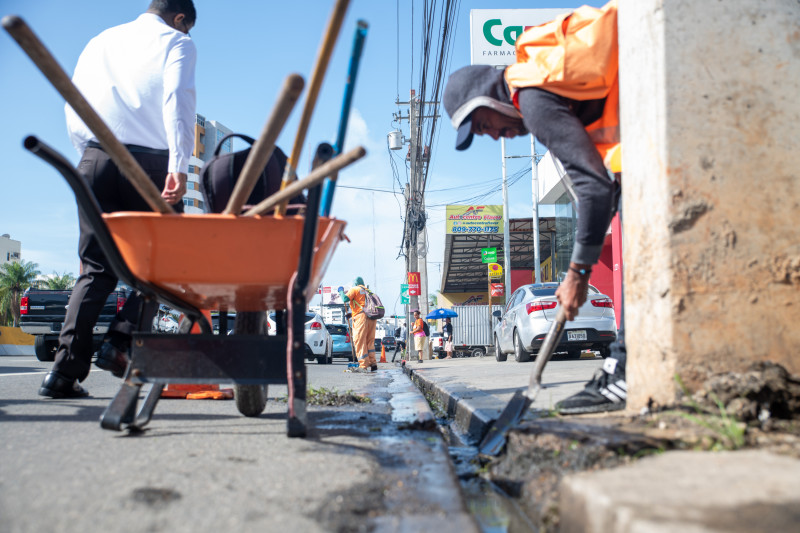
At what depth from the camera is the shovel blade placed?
219 cm

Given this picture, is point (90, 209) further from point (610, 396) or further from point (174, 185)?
point (610, 396)

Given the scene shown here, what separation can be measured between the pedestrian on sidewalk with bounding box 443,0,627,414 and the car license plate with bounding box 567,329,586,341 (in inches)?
297

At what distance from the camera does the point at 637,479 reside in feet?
3.94

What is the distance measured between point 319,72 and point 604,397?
164 cm

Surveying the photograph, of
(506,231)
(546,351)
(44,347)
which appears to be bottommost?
(44,347)

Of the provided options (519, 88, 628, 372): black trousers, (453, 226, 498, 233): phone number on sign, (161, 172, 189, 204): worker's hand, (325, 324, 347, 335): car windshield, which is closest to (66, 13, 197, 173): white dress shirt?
(161, 172, 189, 204): worker's hand

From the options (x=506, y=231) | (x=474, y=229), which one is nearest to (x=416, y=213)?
(x=506, y=231)

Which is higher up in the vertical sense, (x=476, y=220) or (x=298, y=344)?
(x=476, y=220)

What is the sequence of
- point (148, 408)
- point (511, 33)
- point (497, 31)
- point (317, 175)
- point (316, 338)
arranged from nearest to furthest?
point (317, 175) < point (148, 408) < point (316, 338) < point (511, 33) < point (497, 31)

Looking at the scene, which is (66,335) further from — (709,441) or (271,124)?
(709,441)

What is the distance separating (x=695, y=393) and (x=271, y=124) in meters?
1.43

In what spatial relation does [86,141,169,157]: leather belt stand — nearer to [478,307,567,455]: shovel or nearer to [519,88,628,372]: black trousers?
[519,88,628,372]: black trousers

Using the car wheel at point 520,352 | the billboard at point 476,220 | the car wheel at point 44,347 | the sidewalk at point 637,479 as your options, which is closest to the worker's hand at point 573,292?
the sidewalk at point 637,479

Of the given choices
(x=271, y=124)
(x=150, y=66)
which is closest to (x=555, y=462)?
(x=271, y=124)
